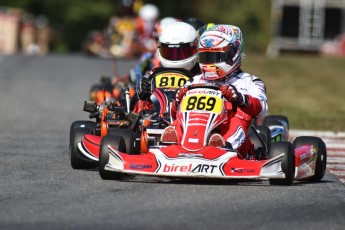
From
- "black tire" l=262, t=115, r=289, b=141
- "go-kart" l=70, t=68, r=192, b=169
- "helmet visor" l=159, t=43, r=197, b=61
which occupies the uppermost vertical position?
"helmet visor" l=159, t=43, r=197, b=61

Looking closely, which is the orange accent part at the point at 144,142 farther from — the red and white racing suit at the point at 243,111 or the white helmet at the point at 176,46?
the white helmet at the point at 176,46

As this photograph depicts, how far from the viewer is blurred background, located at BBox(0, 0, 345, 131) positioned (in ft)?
69.2

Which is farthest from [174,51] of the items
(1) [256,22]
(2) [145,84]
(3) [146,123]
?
(1) [256,22]

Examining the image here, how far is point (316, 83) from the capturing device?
77.6 ft

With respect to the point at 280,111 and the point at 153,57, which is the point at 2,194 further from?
the point at 280,111

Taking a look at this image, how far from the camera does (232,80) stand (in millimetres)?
9219

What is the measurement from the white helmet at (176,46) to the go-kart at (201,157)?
1.65 meters

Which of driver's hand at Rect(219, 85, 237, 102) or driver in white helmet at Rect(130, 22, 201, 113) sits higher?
driver in white helmet at Rect(130, 22, 201, 113)

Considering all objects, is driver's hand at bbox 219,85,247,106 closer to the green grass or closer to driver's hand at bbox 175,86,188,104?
driver's hand at bbox 175,86,188,104

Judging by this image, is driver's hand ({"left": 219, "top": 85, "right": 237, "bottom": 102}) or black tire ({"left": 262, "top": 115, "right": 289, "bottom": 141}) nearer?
driver's hand ({"left": 219, "top": 85, "right": 237, "bottom": 102})

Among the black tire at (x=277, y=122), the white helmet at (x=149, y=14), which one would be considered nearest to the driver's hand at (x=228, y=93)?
the black tire at (x=277, y=122)

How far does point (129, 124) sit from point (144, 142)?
2.33 ft

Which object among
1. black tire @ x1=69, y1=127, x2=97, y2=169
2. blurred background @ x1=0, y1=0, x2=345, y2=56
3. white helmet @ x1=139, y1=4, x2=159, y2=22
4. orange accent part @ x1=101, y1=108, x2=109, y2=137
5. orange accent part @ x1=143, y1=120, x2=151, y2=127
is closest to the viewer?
black tire @ x1=69, y1=127, x2=97, y2=169

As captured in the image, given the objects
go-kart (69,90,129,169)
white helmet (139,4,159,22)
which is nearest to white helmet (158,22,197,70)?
go-kart (69,90,129,169)
